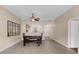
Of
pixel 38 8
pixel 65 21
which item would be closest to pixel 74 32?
pixel 65 21

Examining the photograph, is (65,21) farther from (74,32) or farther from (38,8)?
(38,8)

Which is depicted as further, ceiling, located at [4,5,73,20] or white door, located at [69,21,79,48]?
white door, located at [69,21,79,48]

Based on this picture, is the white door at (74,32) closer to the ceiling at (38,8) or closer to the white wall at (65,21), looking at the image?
the white wall at (65,21)

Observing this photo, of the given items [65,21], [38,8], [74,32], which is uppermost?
[38,8]

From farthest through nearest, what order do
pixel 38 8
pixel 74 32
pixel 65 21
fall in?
1. pixel 65 21
2. pixel 74 32
3. pixel 38 8

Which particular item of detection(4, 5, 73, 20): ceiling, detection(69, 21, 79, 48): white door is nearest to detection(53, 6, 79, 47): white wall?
detection(4, 5, 73, 20): ceiling

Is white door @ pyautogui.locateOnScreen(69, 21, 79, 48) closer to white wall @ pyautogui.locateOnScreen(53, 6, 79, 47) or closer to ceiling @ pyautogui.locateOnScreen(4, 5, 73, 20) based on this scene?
white wall @ pyautogui.locateOnScreen(53, 6, 79, 47)

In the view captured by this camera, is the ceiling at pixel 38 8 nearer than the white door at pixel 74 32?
Yes

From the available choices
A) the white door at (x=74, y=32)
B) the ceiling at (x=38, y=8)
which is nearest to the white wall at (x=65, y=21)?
the ceiling at (x=38, y=8)

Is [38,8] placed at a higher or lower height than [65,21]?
higher

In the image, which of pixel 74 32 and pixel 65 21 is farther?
pixel 65 21
